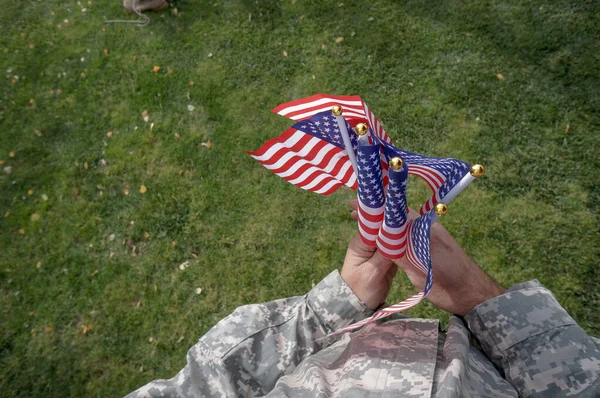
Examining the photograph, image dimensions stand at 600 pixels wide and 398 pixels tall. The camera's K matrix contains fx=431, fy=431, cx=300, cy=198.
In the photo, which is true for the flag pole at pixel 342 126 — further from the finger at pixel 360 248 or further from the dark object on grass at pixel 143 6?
the dark object on grass at pixel 143 6

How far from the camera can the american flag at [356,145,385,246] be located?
4.92ft

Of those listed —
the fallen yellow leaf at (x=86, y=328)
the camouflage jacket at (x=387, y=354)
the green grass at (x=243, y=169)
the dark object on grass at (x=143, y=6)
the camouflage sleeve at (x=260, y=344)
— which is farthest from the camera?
the dark object on grass at (x=143, y=6)

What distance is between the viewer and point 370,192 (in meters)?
1.62

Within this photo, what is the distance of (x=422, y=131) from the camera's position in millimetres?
3879

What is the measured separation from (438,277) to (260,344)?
33.5 inches

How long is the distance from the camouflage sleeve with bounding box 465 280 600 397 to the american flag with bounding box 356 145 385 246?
61 centimetres

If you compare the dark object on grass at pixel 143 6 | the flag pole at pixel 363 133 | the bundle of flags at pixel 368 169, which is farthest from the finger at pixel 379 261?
the dark object on grass at pixel 143 6

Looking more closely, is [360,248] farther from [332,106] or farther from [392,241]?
[332,106]

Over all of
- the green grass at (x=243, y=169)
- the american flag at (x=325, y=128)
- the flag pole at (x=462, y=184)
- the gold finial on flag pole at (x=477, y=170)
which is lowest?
the green grass at (x=243, y=169)

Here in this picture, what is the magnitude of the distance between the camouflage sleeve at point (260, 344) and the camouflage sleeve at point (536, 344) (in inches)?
21.3

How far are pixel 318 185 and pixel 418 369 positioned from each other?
899mm

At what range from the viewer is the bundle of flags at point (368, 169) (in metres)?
1.50

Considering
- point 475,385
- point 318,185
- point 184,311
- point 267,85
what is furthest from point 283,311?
point 267,85

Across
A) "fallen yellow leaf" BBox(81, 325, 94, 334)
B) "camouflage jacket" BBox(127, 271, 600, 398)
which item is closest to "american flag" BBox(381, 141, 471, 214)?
"camouflage jacket" BBox(127, 271, 600, 398)
